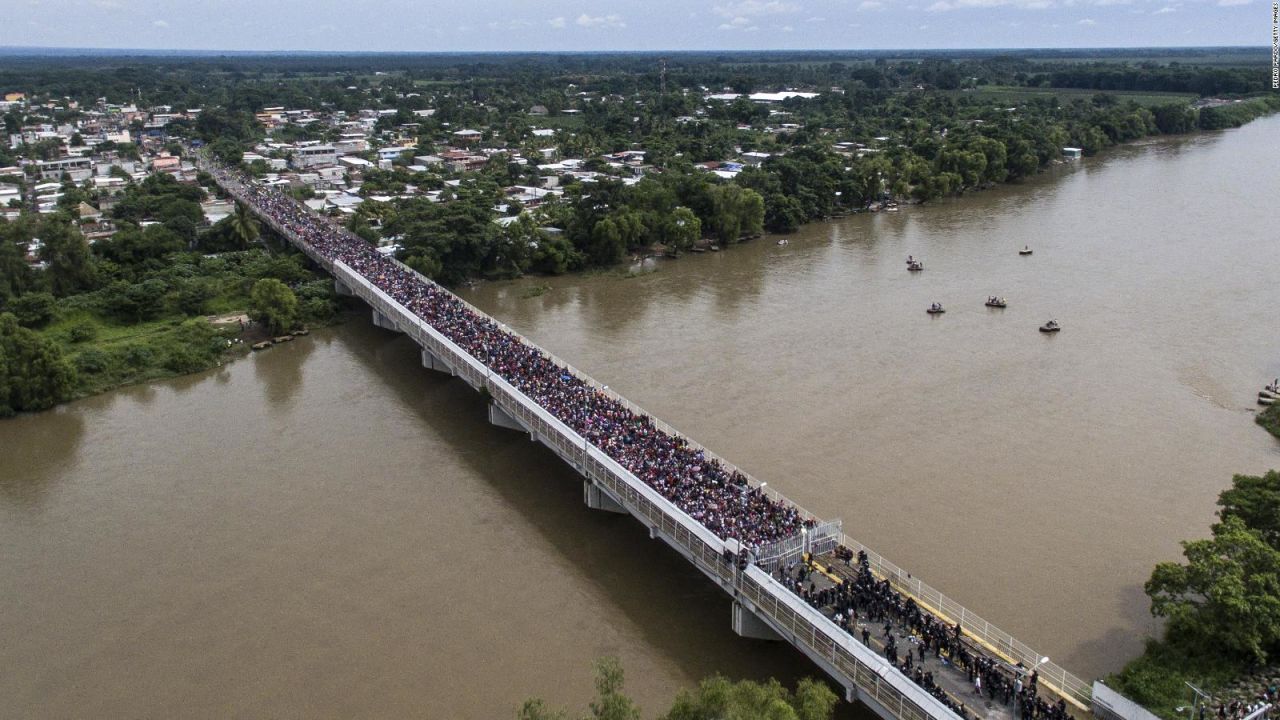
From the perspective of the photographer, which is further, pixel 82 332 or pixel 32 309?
pixel 32 309

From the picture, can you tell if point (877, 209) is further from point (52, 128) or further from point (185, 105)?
point (185, 105)

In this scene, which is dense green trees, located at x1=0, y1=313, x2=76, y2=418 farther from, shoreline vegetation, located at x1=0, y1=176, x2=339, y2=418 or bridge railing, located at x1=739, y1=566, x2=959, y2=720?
bridge railing, located at x1=739, y1=566, x2=959, y2=720

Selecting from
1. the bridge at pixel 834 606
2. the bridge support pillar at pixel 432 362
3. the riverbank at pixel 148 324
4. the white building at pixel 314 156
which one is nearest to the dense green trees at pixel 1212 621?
the bridge at pixel 834 606

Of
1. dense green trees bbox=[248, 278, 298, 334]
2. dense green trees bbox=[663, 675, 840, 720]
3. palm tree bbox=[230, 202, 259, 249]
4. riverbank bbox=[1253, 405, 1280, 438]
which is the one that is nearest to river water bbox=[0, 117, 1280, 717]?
riverbank bbox=[1253, 405, 1280, 438]

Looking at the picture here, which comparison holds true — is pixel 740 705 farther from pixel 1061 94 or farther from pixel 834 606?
pixel 1061 94

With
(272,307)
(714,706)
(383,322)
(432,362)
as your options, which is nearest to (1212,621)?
(714,706)

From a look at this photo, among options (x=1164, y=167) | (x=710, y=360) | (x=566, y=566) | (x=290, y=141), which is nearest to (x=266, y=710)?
(x=566, y=566)

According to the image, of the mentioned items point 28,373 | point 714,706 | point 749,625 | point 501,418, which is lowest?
point 749,625

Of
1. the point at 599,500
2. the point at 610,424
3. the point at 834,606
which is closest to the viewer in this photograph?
the point at 834,606
